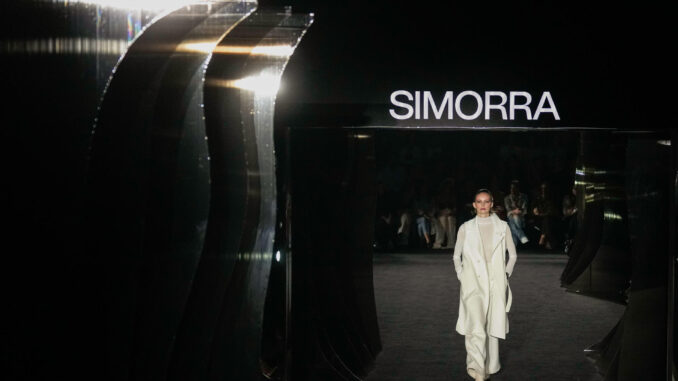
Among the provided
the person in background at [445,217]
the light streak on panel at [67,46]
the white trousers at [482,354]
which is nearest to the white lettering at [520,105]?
the white trousers at [482,354]

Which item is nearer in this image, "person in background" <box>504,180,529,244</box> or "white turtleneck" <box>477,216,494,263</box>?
"white turtleneck" <box>477,216,494,263</box>

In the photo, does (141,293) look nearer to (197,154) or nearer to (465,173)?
(197,154)

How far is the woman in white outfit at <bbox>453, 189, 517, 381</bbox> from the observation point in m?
7.66

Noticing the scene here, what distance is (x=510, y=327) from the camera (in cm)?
1063

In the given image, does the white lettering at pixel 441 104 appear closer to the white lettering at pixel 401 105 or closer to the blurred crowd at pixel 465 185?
the white lettering at pixel 401 105

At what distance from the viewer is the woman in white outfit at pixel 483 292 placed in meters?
7.66

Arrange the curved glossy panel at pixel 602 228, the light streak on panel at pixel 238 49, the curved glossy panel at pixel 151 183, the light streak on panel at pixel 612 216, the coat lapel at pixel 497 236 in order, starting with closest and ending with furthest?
1. the curved glossy panel at pixel 151 183
2. the light streak on panel at pixel 238 49
3. the coat lapel at pixel 497 236
4. the curved glossy panel at pixel 602 228
5. the light streak on panel at pixel 612 216

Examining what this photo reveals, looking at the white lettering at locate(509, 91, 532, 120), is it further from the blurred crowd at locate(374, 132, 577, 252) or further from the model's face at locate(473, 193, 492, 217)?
the blurred crowd at locate(374, 132, 577, 252)

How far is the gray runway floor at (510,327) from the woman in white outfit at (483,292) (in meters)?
0.38

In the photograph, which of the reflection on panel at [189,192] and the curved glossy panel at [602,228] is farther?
the curved glossy panel at [602,228]

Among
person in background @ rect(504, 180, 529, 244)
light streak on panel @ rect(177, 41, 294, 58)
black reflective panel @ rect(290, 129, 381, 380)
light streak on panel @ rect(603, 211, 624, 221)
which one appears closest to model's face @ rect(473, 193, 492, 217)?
black reflective panel @ rect(290, 129, 381, 380)

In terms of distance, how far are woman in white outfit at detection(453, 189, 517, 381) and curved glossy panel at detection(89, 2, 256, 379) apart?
3464mm

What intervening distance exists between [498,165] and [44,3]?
19032mm

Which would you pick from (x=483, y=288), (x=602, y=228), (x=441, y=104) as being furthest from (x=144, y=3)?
(x=602, y=228)
